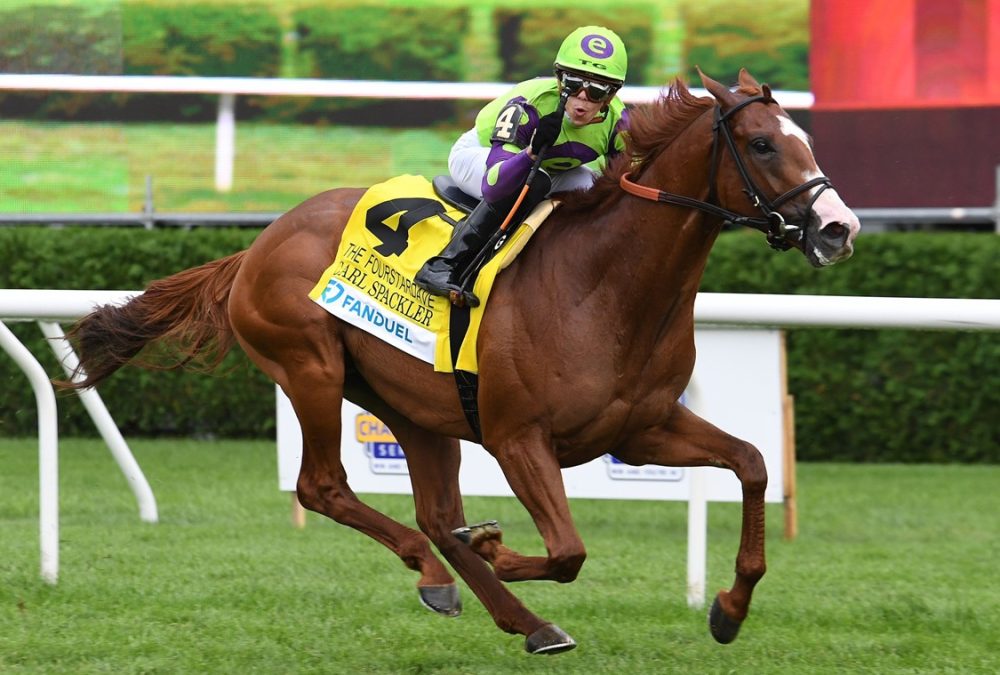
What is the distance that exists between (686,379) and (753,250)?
5.67 metres

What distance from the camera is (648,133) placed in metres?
4.08

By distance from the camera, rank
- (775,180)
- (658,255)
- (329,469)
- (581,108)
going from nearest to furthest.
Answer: (775,180) < (658,255) < (581,108) < (329,469)

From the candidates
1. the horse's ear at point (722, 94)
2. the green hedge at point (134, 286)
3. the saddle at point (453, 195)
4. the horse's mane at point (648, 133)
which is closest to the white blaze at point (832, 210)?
the horse's ear at point (722, 94)

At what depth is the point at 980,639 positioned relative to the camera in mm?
4723

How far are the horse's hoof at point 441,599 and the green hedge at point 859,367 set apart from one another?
17.3 ft

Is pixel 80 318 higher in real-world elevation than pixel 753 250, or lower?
higher

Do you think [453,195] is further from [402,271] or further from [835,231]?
[835,231]

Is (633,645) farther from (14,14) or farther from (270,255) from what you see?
(14,14)

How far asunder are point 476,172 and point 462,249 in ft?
1.02

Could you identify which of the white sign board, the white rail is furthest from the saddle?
the white sign board

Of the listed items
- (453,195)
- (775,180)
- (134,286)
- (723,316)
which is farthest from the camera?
(134,286)

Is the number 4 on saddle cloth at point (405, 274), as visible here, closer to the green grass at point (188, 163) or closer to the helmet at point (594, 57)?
the helmet at point (594, 57)

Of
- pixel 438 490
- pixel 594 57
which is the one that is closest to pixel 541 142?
pixel 594 57

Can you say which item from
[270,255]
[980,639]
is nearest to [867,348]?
[980,639]
